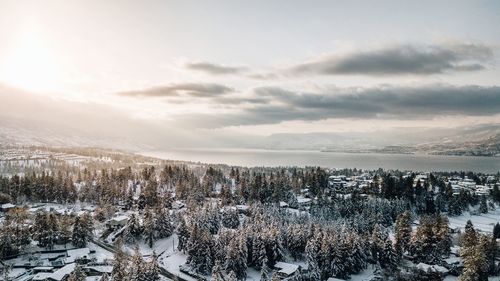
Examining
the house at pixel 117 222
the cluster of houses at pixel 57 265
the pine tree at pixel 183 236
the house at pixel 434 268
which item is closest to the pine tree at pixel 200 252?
the pine tree at pixel 183 236

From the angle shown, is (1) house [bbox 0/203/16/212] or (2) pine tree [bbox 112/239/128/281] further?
(1) house [bbox 0/203/16/212]

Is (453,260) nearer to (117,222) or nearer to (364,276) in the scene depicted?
(364,276)

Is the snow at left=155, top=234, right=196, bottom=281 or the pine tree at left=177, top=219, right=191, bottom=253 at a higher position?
the pine tree at left=177, top=219, right=191, bottom=253

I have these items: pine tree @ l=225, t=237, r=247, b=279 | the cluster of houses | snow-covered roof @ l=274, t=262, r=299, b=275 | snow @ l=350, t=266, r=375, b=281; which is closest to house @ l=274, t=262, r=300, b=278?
snow-covered roof @ l=274, t=262, r=299, b=275

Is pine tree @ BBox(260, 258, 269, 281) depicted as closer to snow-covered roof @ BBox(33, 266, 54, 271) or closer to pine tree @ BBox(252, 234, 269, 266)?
pine tree @ BBox(252, 234, 269, 266)

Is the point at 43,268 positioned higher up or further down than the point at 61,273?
further down

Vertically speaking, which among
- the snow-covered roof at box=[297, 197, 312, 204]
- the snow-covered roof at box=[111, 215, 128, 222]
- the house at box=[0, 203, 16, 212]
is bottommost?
the snow-covered roof at box=[111, 215, 128, 222]

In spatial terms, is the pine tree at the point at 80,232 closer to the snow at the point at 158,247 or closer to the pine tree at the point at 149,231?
the snow at the point at 158,247

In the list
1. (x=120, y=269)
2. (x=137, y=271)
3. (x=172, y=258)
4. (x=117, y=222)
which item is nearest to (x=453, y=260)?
(x=172, y=258)
